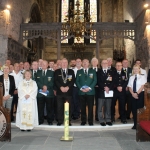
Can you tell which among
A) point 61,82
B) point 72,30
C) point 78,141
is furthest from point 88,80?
point 72,30

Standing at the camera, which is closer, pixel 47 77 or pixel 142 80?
pixel 142 80

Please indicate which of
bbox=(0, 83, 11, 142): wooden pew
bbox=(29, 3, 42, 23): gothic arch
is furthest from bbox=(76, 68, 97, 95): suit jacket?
bbox=(29, 3, 42, 23): gothic arch

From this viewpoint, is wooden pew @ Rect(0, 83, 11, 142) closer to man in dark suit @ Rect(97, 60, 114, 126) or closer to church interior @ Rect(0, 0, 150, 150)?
church interior @ Rect(0, 0, 150, 150)

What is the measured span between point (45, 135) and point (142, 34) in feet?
22.8

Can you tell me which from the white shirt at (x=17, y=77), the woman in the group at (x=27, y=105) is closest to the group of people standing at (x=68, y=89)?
the woman in the group at (x=27, y=105)

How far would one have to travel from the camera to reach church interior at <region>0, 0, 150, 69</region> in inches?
348

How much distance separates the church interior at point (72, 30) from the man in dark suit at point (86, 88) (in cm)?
332

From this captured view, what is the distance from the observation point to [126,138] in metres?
4.19

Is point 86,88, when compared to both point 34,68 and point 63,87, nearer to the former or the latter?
point 63,87

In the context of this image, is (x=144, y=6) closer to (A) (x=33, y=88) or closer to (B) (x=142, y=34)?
(B) (x=142, y=34)

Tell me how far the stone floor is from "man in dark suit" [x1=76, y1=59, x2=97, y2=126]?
0.38m

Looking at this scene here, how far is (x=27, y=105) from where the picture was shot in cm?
479

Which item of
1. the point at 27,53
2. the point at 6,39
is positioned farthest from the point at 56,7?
the point at 6,39

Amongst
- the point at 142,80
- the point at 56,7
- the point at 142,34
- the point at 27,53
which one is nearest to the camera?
the point at 142,80
